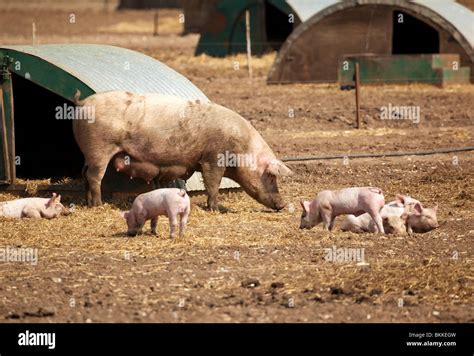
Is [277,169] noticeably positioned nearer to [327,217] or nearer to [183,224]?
[327,217]

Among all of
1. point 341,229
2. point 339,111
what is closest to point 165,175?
point 341,229

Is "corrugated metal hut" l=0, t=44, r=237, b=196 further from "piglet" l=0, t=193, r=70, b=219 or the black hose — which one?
the black hose

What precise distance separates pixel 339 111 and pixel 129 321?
13120mm

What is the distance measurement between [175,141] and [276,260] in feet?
11.2

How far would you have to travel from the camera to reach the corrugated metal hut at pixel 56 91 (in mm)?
13531

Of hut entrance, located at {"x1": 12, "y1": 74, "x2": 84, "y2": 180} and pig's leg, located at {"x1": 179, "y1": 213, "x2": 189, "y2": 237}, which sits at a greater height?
hut entrance, located at {"x1": 12, "y1": 74, "x2": 84, "y2": 180}

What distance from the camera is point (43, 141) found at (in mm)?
16312

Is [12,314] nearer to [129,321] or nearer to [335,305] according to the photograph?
[129,321]

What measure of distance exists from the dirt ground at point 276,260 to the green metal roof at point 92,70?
134cm

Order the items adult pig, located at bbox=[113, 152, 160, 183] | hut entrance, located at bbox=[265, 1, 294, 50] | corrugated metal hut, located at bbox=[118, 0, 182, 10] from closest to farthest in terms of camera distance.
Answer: adult pig, located at bbox=[113, 152, 160, 183]
hut entrance, located at bbox=[265, 1, 294, 50]
corrugated metal hut, located at bbox=[118, 0, 182, 10]

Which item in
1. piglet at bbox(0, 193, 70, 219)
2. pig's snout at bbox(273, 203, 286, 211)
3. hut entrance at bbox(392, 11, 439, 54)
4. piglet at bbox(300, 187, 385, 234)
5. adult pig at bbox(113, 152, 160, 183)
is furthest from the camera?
hut entrance at bbox(392, 11, 439, 54)

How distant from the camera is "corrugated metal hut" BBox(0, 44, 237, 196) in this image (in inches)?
533

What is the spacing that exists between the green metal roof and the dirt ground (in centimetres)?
134

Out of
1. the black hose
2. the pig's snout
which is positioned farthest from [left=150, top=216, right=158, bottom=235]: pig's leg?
the black hose
